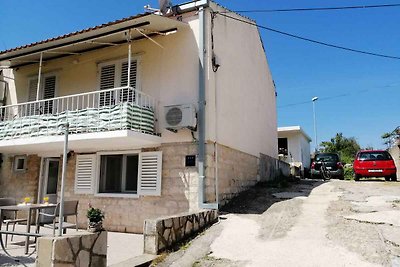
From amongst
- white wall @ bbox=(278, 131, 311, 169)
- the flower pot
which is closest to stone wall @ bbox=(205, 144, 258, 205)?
the flower pot

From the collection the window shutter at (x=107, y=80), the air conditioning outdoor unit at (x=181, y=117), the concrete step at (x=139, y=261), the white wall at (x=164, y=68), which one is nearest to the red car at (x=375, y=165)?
the white wall at (x=164, y=68)

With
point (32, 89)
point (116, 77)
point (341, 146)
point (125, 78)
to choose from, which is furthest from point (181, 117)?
point (341, 146)

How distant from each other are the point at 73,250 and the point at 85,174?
683 cm

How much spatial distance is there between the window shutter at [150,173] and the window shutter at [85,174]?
1933 mm

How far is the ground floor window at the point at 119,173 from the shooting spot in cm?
Result: 1020

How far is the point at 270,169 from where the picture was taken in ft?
52.0

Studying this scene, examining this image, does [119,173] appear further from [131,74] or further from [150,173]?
[131,74]

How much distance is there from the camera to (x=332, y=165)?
779 inches

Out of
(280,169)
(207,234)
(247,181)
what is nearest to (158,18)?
(207,234)

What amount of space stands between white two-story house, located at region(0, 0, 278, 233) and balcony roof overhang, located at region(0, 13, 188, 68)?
32 mm

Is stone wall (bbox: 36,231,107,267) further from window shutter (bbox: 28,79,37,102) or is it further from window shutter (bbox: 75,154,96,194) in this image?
window shutter (bbox: 28,79,37,102)

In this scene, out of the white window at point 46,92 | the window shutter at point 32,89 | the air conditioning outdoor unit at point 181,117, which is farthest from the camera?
the window shutter at point 32,89

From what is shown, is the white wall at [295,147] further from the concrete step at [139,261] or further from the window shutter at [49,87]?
the concrete step at [139,261]

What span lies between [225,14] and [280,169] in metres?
10.4
